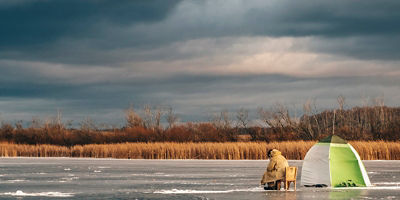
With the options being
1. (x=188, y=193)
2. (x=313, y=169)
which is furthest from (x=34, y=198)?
(x=313, y=169)

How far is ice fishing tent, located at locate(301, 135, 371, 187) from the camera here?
58.3 ft

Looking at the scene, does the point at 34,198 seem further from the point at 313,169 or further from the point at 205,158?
the point at 205,158

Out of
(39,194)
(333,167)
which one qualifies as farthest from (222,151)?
(39,194)

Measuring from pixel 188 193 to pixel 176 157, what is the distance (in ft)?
77.4

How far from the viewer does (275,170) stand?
55.0ft

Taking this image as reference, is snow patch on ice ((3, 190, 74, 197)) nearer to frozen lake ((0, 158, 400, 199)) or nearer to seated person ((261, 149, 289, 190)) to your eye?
frozen lake ((0, 158, 400, 199))

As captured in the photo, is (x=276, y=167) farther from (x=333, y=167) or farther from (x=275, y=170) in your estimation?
(x=333, y=167)

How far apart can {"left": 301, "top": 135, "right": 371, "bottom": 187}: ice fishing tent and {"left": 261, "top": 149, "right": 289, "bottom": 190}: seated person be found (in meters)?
1.61

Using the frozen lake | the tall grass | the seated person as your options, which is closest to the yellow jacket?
the seated person

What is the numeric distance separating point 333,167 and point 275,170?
82.8 inches

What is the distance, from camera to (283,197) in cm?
1460

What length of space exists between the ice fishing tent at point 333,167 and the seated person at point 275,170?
1613 millimetres

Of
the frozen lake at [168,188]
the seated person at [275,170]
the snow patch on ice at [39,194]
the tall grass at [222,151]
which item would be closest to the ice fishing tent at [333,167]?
the frozen lake at [168,188]

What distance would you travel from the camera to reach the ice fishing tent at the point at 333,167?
17766 millimetres
